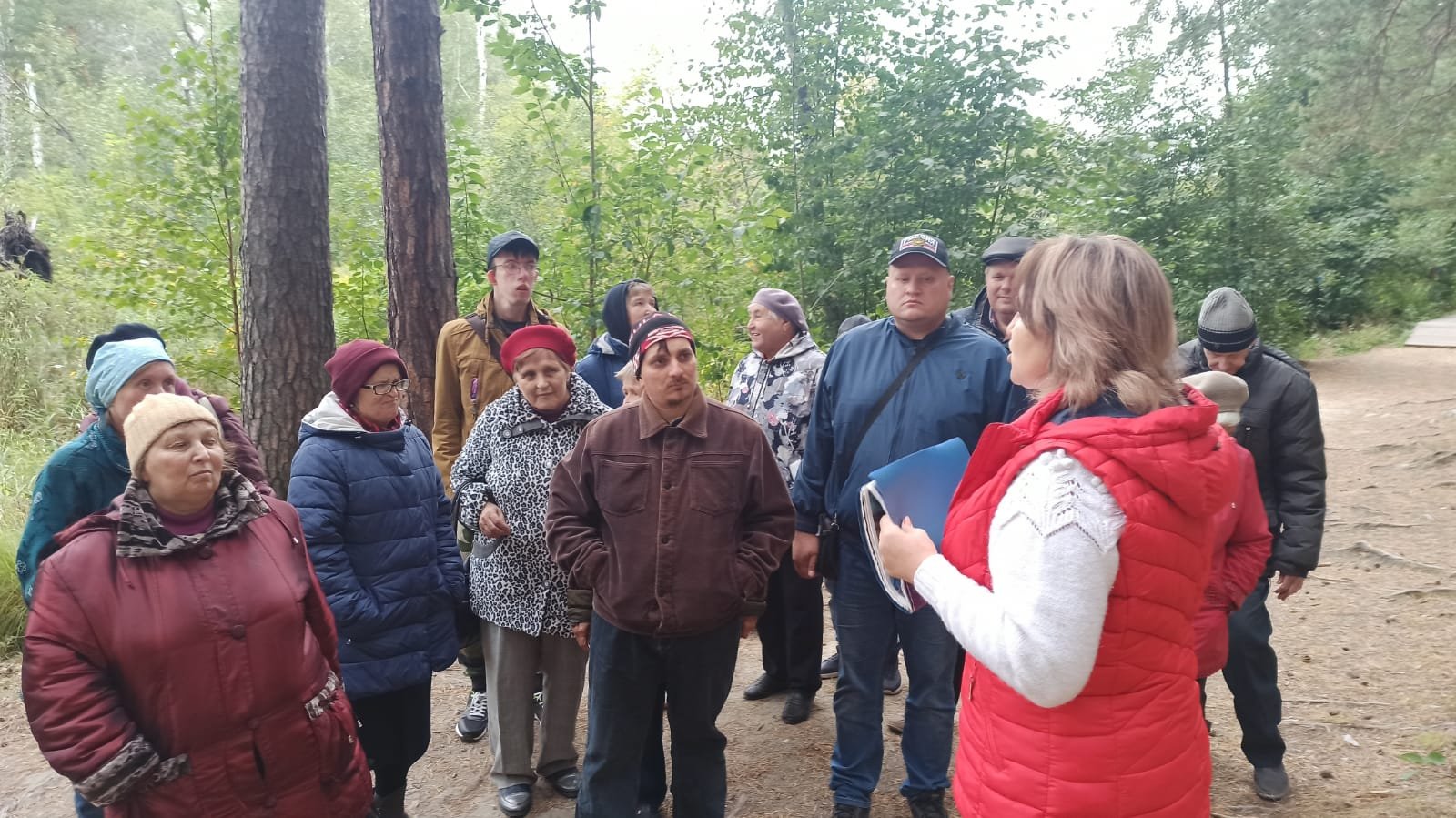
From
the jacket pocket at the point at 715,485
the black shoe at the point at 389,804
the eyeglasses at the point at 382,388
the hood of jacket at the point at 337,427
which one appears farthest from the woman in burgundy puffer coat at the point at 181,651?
the jacket pocket at the point at 715,485

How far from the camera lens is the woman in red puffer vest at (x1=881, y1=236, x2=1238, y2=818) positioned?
1.51m

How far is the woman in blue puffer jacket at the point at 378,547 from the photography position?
9.73 feet

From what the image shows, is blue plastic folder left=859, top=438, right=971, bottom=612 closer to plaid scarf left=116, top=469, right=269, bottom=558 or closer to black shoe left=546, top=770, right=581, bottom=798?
plaid scarf left=116, top=469, right=269, bottom=558

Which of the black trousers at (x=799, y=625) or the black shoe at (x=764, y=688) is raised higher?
the black trousers at (x=799, y=625)

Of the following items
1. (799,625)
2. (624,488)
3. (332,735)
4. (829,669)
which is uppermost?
(624,488)

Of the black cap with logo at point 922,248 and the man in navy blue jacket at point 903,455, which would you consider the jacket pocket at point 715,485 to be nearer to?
the man in navy blue jacket at point 903,455

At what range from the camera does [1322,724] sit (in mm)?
4195

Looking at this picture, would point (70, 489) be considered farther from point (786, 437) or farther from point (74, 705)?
point (786, 437)

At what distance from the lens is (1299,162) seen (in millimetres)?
12930

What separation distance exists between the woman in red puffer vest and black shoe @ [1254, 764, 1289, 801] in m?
2.29

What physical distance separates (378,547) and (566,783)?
4.46ft

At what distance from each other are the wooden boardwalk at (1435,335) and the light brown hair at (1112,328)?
13925 mm

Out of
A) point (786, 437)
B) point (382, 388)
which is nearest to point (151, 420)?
A: point (382, 388)

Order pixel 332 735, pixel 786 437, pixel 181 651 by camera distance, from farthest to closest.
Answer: pixel 786 437 → pixel 332 735 → pixel 181 651
